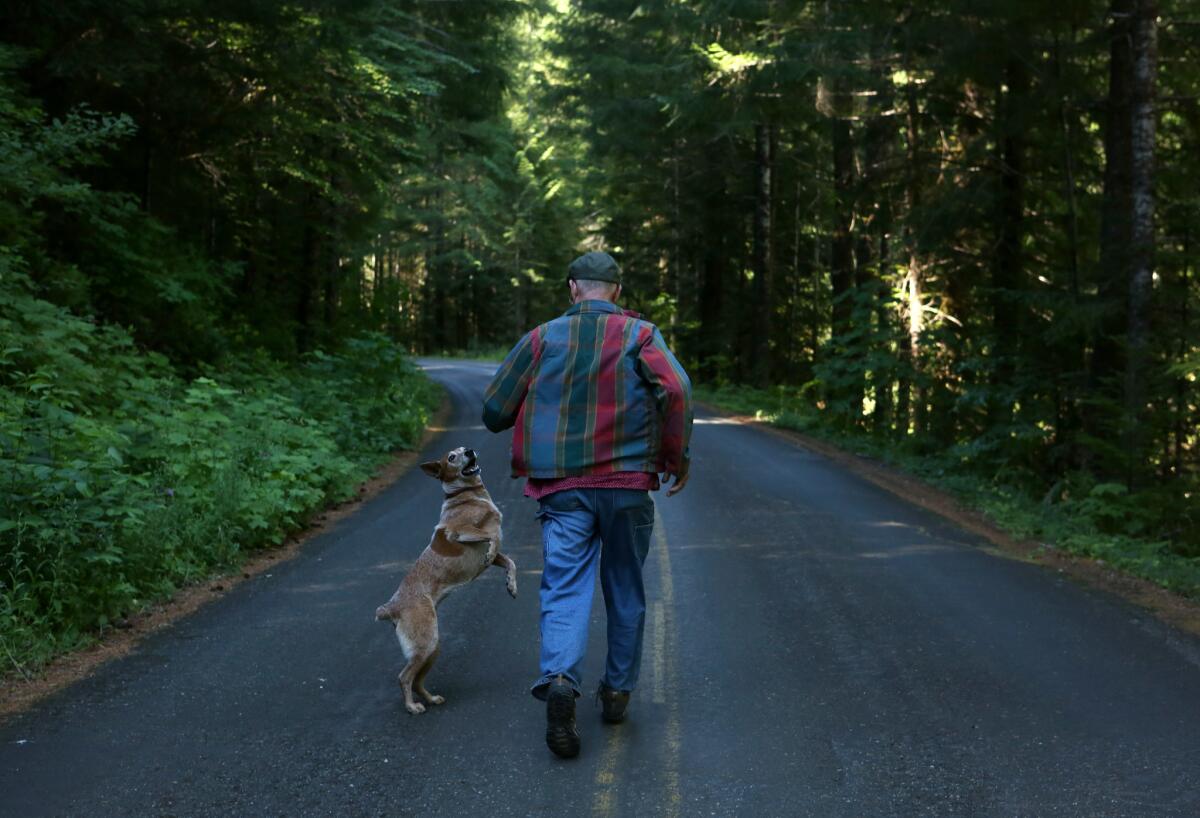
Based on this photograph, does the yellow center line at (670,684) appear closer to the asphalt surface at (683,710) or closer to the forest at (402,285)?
the asphalt surface at (683,710)

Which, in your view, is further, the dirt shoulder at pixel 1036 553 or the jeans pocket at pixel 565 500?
the dirt shoulder at pixel 1036 553

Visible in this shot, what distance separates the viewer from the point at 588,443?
4.72 metres

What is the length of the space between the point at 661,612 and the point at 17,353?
726cm

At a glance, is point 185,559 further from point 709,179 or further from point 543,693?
point 709,179

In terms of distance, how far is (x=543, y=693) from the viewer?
469 centimetres

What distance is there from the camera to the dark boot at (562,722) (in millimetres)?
4527

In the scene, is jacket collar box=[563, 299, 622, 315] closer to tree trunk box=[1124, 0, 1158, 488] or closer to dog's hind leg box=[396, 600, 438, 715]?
dog's hind leg box=[396, 600, 438, 715]

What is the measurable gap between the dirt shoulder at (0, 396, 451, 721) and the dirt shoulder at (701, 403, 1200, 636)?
6.91 meters

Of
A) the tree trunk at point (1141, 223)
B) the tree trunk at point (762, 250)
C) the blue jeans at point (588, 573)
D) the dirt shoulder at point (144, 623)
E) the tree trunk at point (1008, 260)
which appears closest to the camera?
the blue jeans at point (588, 573)

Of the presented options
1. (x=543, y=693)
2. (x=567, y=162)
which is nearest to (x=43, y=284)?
(x=543, y=693)

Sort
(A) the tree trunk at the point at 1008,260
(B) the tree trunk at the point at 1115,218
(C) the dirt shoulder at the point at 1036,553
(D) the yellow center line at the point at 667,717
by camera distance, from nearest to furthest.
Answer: (D) the yellow center line at the point at 667,717
(C) the dirt shoulder at the point at 1036,553
(B) the tree trunk at the point at 1115,218
(A) the tree trunk at the point at 1008,260

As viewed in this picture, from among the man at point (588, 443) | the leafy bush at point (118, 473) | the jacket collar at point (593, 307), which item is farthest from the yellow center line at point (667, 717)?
the leafy bush at point (118, 473)

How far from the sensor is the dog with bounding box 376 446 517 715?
515 centimetres

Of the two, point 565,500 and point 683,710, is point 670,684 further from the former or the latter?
point 565,500
